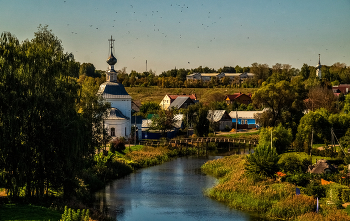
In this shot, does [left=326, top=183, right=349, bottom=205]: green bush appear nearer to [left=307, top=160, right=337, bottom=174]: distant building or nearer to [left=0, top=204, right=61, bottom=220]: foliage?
[left=307, top=160, right=337, bottom=174]: distant building

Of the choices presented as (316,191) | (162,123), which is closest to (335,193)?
(316,191)

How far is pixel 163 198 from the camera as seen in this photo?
82.1ft

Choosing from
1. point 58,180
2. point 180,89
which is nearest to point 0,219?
point 58,180

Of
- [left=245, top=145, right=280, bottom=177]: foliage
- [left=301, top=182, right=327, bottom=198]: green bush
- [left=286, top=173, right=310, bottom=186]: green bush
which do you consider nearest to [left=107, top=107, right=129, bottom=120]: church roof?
[left=245, top=145, right=280, bottom=177]: foliage

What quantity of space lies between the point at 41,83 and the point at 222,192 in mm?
11504

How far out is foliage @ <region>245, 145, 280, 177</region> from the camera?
84.7 feet

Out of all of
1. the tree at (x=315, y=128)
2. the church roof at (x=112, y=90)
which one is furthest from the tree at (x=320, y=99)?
the church roof at (x=112, y=90)

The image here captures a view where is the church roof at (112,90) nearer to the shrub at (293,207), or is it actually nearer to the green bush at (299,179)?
the green bush at (299,179)

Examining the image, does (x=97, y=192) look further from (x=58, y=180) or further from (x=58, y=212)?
(x=58, y=212)

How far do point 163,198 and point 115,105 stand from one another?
2381cm

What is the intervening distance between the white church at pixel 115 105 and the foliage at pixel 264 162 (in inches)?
834

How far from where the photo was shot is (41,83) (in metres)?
19.8

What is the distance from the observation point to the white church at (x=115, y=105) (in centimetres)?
4494

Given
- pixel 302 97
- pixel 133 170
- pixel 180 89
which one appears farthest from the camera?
pixel 180 89
